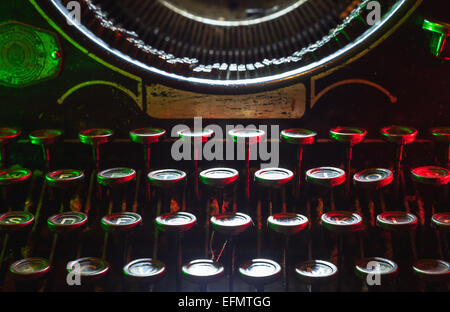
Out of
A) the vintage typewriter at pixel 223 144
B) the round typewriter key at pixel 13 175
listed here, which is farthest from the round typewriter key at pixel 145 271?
the round typewriter key at pixel 13 175

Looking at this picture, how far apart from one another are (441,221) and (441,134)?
1.13 feet

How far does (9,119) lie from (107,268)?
0.76m

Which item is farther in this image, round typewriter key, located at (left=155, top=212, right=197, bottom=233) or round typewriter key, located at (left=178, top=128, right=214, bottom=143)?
round typewriter key, located at (left=178, top=128, right=214, bottom=143)

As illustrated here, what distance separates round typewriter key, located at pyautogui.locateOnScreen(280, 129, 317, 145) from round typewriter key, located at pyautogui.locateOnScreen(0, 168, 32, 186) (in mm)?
983

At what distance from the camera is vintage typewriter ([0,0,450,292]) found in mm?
1819

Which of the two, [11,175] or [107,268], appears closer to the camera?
[107,268]

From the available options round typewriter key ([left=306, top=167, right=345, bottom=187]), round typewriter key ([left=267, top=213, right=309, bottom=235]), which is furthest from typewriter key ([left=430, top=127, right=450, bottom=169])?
round typewriter key ([left=267, top=213, right=309, bottom=235])

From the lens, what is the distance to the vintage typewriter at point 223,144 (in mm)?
1819

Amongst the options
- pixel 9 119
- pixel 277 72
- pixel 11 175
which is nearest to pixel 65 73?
pixel 9 119

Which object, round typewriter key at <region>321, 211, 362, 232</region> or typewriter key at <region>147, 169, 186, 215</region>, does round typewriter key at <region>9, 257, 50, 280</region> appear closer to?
typewriter key at <region>147, 169, 186, 215</region>

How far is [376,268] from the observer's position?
1.73 metres

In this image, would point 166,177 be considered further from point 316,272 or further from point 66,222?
point 316,272
